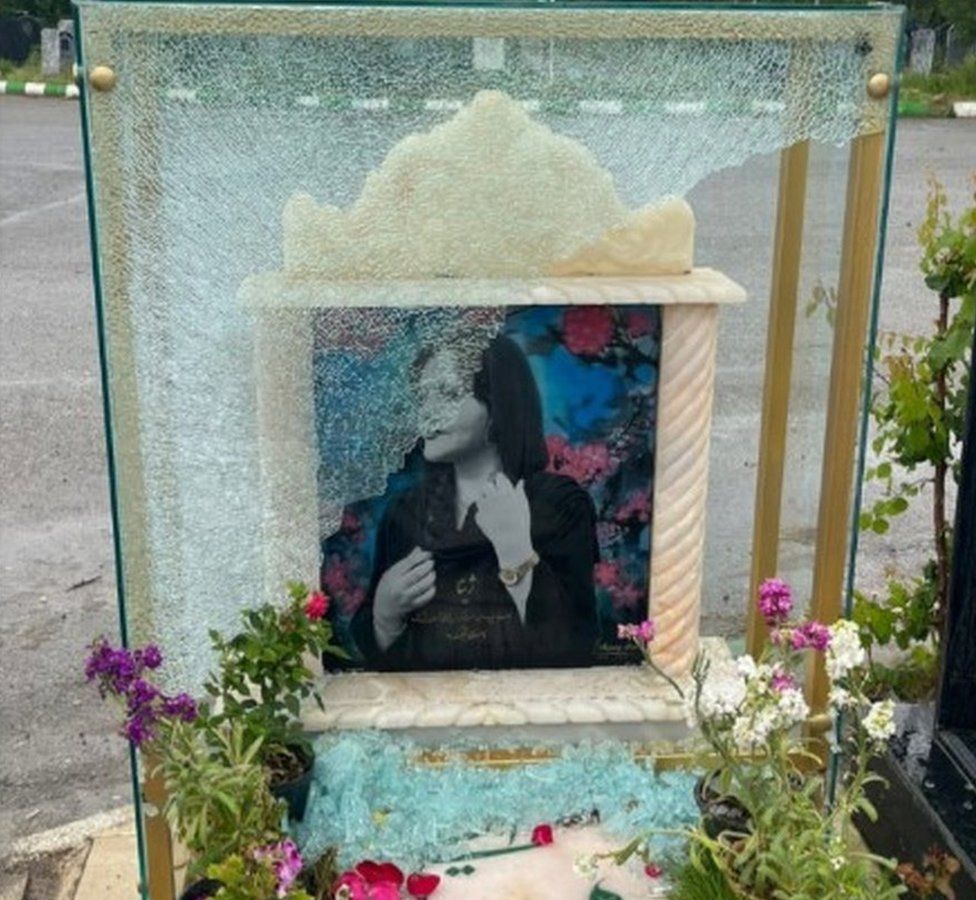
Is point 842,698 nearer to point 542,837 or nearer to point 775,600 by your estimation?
point 775,600

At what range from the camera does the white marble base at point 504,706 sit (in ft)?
9.68

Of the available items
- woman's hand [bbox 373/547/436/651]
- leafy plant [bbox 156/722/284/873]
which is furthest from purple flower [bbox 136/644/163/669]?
woman's hand [bbox 373/547/436/651]

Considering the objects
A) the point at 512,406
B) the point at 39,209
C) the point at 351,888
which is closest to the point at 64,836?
the point at 351,888

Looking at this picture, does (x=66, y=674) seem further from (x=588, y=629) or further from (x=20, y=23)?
(x=20, y=23)

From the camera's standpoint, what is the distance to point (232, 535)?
2.78 metres

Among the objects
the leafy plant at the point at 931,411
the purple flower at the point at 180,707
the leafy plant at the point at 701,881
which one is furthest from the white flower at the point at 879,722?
the purple flower at the point at 180,707

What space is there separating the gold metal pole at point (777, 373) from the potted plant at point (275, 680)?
91cm

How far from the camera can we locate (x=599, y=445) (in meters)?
2.96

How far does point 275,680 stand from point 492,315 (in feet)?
2.63

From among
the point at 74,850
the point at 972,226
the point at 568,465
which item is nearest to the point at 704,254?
the point at 568,465

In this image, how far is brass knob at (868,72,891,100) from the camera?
98.4 inches

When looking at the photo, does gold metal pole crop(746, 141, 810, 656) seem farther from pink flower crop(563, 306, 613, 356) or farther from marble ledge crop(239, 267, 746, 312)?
pink flower crop(563, 306, 613, 356)

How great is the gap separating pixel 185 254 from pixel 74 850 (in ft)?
4.79

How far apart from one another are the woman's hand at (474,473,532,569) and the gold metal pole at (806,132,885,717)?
59 centimetres
